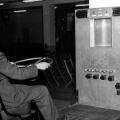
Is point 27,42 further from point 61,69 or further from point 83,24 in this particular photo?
point 83,24

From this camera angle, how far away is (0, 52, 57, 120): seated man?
2.98 m

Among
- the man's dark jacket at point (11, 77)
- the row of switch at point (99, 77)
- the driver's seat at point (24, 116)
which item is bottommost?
the driver's seat at point (24, 116)

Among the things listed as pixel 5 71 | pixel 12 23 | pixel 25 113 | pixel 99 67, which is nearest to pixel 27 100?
pixel 25 113

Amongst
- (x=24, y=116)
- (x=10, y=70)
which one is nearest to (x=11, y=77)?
(x=10, y=70)

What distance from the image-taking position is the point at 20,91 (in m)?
3.10

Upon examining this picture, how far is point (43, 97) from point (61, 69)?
20.7 ft

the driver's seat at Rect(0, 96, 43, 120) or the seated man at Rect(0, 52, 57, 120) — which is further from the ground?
the seated man at Rect(0, 52, 57, 120)

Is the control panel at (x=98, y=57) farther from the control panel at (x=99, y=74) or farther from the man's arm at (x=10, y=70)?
the man's arm at (x=10, y=70)

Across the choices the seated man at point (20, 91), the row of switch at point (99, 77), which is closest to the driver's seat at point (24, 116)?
the seated man at point (20, 91)

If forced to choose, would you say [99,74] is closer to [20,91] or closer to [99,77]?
[99,77]

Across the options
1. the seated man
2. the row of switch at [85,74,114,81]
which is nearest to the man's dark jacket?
the seated man

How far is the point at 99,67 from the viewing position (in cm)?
444

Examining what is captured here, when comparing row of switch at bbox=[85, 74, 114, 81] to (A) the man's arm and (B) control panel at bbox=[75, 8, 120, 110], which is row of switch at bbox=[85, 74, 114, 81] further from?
(A) the man's arm

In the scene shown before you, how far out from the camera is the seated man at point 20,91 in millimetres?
2980
